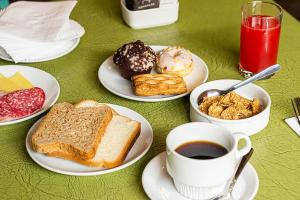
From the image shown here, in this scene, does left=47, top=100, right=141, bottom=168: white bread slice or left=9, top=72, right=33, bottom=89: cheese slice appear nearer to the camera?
left=47, top=100, right=141, bottom=168: white bread slice

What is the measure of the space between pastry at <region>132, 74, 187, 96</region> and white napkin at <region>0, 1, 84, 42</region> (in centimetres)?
37

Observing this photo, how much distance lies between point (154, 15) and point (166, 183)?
2.61 ft

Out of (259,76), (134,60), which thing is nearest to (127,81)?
(134,60)

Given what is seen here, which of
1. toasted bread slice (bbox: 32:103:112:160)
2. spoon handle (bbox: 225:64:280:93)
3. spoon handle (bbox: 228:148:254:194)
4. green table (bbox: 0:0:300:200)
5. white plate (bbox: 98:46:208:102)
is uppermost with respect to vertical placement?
spoon handle (bbox: 225:64:280:93)

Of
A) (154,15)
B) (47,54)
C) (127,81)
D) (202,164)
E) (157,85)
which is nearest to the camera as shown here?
(202,164)

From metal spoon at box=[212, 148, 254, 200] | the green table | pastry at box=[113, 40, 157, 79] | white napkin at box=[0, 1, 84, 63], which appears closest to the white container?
the green table

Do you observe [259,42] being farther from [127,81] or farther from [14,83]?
[14,83]

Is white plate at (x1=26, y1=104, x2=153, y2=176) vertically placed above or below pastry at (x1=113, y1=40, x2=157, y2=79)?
below

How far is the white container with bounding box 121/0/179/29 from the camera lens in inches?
64.8

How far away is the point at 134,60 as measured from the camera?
4.40 feet

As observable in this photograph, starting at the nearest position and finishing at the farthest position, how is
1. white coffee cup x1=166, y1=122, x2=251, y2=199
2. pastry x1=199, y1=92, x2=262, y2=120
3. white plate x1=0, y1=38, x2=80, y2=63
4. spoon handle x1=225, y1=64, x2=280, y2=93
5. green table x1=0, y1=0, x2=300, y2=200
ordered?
1. white coffee cup x1=166, y1=122, x2=251, y2=199
2. green table x1=0, y1=0, x2=300, y2=200
3. pastry x1=199, y1=92, x2=262, y2=120
4. spoon handle x1=225, y1=64, x2=280, y2=93
5. white plate x1=0, y1=38, x2=80, y2=63

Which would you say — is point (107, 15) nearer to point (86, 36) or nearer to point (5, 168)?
point (86, 36)

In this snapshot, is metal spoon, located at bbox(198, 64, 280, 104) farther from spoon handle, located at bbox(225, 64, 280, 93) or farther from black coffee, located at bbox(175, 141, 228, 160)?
black coffee, located at bbox(175, 141, 228, 160)

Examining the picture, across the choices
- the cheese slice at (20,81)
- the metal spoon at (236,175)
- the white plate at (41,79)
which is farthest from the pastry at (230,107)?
the cheese slice at (20,81)
